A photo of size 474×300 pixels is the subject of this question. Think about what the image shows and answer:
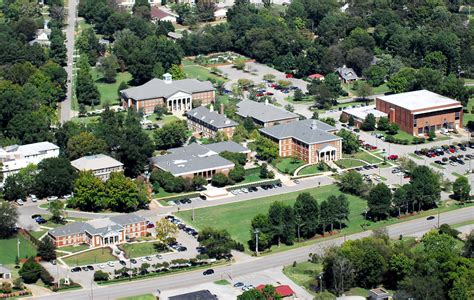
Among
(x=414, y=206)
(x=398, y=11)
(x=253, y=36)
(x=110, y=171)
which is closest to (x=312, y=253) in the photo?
(x=414, y=206)

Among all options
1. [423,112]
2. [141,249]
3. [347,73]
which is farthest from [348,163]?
[347,73]

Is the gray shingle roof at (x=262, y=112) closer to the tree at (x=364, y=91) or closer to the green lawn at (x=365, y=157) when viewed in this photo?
the green lawn at (x=365, y=157)

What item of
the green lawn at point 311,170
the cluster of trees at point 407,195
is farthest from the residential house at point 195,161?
the cluster of trees at point 407,195

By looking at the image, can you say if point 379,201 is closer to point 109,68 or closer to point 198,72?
point 109,68

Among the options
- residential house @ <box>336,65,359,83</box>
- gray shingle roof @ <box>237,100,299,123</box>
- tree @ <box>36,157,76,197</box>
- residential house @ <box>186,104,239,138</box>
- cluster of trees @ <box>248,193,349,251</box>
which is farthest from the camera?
residential house @ <box>336,65,359,83</box>

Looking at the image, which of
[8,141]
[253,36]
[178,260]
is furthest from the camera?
[253,36]

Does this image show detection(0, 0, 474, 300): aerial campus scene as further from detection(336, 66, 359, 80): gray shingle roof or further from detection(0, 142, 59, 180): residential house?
detection(336, 66, 359, 80): gray shingle roof

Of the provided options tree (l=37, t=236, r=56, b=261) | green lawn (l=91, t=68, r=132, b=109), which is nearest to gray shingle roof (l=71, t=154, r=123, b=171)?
tree (l=37, t=236, r=56, b=261)

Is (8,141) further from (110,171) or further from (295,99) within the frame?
(295,99)
